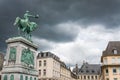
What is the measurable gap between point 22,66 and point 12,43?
3.25 meters

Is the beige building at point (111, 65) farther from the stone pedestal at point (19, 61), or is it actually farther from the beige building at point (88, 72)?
the beige building at point (88, 72)

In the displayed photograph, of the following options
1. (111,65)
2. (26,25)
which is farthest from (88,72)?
(26,25)

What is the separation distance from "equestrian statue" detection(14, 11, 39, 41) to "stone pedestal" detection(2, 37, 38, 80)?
5.44 ft

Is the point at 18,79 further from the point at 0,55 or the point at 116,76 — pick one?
the point at 0,55

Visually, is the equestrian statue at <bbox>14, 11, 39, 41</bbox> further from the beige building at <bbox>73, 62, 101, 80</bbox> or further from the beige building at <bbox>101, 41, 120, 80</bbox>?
the beige building at <bbox>73, 62, 101, 80</bbox>

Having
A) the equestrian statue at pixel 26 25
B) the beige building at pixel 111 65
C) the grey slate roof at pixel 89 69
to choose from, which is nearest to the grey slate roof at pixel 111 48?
the beige building at pixel 111 65

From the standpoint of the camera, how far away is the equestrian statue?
22384 mm

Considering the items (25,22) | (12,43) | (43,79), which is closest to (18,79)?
(12,43)

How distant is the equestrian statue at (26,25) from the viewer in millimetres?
22384

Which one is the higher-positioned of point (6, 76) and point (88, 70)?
point (88, 70)

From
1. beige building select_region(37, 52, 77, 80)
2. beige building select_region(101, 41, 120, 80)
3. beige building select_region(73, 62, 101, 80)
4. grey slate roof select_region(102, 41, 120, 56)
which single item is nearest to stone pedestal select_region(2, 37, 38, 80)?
beige building select_region(37, 52, 77, 80)

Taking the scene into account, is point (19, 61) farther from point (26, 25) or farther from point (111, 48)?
point (111, 48)

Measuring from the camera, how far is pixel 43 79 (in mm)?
55188

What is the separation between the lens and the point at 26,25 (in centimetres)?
2277
